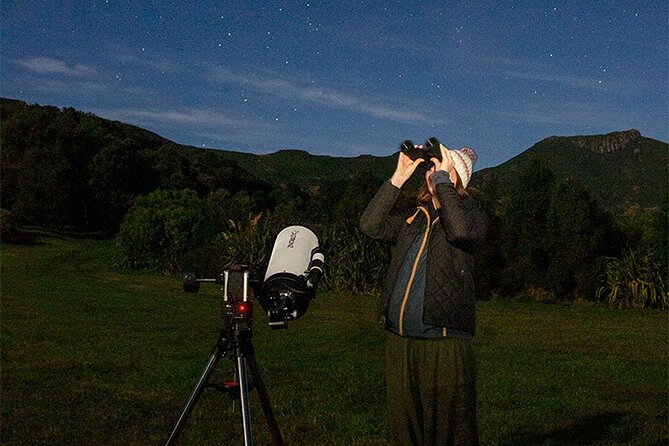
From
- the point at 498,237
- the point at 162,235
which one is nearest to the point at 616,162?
the point at 162,235

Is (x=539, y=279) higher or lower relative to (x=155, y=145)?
lower

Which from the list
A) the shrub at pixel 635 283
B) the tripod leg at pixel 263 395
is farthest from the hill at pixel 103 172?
the tripod leg at pixel 263 395

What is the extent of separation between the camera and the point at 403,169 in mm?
4328

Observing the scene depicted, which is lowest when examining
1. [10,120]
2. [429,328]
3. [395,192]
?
[429,328]

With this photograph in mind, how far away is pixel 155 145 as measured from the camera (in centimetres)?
7888

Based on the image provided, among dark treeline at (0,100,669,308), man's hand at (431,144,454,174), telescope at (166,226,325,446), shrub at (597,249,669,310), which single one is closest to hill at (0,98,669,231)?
dark treeline at (0,100,669,308)

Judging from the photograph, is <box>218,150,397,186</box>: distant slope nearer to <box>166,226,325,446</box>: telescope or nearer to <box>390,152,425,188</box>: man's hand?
<box>166,226,325,446</box>: telescope

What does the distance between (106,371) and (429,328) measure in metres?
6.85

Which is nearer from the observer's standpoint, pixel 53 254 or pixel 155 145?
pixel 53 254

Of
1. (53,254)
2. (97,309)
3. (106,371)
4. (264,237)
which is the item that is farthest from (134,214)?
(106,371)

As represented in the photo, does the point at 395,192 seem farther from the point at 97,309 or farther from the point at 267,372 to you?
the point at 97,309

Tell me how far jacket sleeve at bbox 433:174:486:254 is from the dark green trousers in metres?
0.52

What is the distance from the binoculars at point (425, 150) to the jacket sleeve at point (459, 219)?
9.2 inches

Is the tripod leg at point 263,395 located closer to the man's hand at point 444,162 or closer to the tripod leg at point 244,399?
the tripod leg at point 244,399
